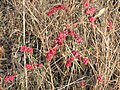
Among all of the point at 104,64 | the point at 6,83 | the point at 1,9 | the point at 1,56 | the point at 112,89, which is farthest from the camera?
the point at 1,9

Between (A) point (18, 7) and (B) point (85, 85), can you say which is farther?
(A) point (18, 7)

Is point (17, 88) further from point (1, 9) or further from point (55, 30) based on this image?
point (1, 9)

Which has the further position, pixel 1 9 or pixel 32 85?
pixel 1 9

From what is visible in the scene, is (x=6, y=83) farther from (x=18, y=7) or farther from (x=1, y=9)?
(x=1, y=9)

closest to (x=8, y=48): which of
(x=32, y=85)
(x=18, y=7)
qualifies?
(x=18, y=7)

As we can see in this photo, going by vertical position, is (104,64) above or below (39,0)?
below

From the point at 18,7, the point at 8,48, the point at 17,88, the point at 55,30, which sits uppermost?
the point at 18,7

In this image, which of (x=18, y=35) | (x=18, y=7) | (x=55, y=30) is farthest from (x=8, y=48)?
(x=55, y=30)

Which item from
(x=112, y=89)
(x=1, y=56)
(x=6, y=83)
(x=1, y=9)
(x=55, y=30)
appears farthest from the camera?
(x=1, y=9)

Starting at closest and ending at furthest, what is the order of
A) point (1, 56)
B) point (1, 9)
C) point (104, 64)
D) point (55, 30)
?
point (104, 64)
point (55, 30)
point (1, 56)
point (1, 9)

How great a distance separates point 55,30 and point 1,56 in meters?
0.44

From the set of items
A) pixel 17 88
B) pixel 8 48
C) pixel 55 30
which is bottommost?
pixel 17 88

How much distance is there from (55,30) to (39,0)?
1.23ft

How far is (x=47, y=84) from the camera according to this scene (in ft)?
5.28
